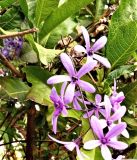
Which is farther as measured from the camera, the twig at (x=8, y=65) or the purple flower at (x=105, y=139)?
the twig at (x=8, y=65)

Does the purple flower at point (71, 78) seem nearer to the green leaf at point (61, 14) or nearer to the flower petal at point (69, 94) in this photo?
the flower petal at point (69, 94)

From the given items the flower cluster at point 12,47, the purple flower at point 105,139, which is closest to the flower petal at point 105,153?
the purple flower at point 105,139

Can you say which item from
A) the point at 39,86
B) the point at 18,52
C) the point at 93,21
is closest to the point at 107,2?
the point at 93,21

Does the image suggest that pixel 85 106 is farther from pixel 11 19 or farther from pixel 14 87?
pixel 11 19

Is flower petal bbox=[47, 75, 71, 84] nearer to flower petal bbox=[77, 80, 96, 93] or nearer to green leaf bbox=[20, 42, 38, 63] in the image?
flower petal bbox=[77, 80, 96, 93]

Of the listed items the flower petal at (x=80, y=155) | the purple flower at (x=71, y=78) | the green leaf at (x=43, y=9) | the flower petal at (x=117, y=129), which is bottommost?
the flower petal at (x=80, y=155)

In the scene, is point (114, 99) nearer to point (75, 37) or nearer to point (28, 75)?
point (28, 75)
